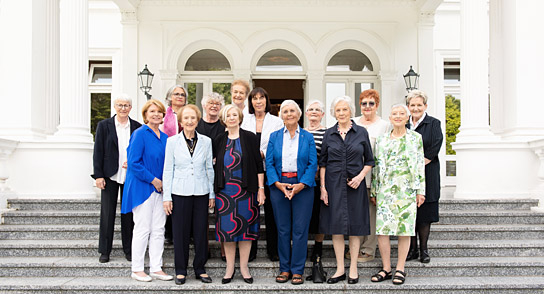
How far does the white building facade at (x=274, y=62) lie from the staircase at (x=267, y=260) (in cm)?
60

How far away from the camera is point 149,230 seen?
4242 millimetres

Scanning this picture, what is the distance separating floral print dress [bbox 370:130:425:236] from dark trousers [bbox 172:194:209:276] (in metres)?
1.67

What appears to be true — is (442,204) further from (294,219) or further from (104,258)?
(104,258)

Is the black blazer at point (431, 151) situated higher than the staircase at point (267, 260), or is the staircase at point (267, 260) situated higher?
the black blazer at point (431, 151)

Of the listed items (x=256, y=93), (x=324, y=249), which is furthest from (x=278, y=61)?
(x=324, y=249)

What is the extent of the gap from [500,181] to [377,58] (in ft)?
15.7

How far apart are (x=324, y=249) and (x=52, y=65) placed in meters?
5.39

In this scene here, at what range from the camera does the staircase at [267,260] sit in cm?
418

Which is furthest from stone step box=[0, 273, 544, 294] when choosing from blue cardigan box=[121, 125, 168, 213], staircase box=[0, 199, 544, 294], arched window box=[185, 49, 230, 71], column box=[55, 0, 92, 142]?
arched window box=[185, 49, 230, 71]

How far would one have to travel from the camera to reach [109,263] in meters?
A: 4.55

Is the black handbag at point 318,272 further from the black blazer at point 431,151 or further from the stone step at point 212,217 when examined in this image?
the stone step at point 212,217

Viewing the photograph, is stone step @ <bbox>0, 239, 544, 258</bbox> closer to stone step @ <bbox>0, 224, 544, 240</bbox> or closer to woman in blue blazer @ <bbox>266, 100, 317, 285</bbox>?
stone step @ <bbox>0, 224, 544, 240</bbox>

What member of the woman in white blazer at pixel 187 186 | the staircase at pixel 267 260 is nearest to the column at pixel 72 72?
the staircase at pixel 267 260

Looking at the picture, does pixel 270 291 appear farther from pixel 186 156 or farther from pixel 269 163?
pixel 186 156
